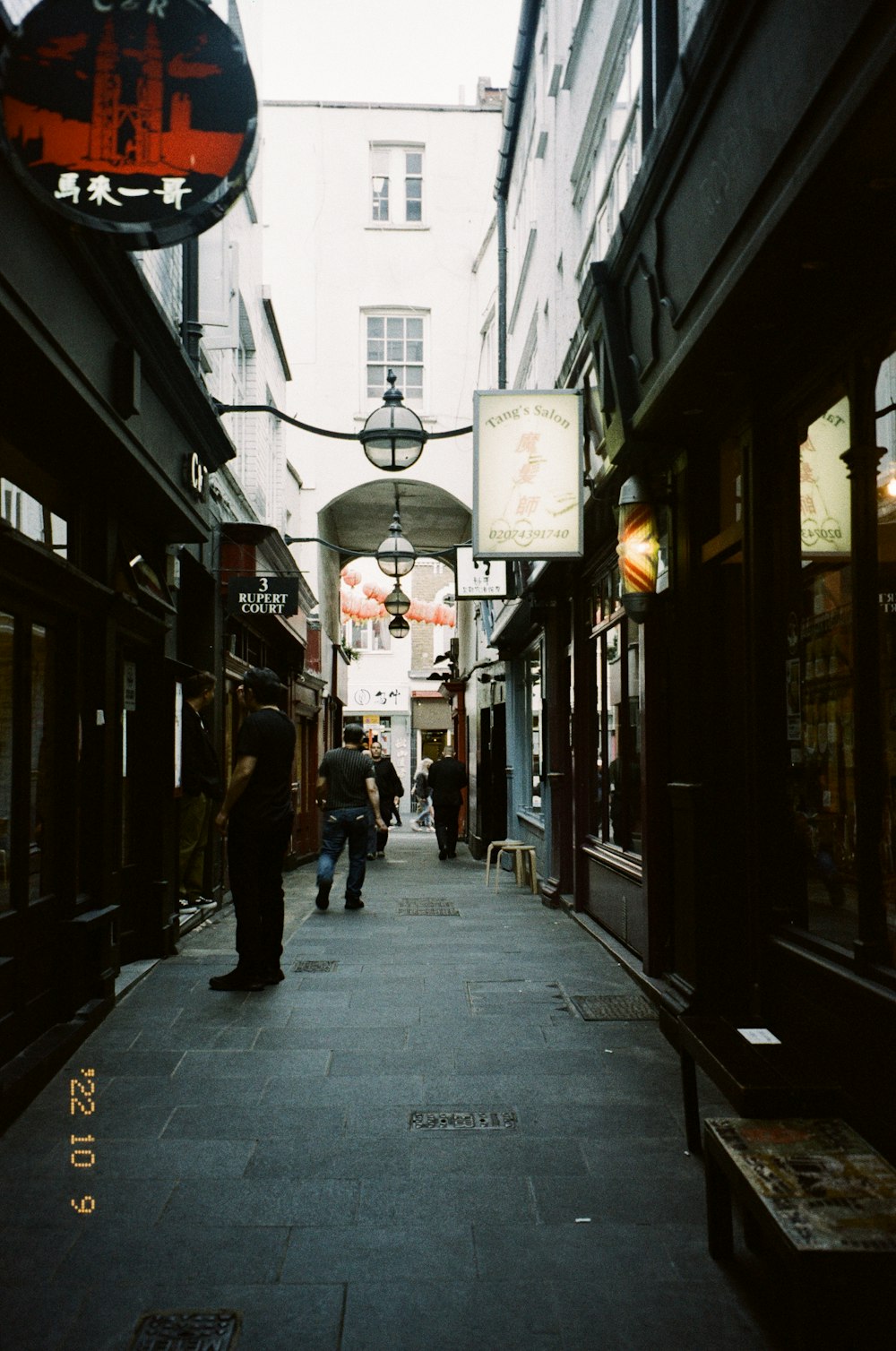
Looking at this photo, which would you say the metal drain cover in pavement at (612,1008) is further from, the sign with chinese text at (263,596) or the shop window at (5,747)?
the sign with chinese text at (263,596)

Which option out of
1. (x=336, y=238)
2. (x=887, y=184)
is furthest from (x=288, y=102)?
(x=887, y=184)

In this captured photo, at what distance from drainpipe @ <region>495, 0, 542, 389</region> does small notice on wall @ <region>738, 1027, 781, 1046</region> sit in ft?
42.8

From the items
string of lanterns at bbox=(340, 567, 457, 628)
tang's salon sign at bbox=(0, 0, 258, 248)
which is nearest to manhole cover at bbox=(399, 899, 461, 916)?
tang's salon sign at bbox=(0, 0, 258, 248)

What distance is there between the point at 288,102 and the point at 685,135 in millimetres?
20110

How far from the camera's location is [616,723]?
9.94 meters

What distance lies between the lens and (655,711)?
7984 mm

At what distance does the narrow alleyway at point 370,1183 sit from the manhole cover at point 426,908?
4355mm

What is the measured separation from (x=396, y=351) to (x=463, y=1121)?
19894mm

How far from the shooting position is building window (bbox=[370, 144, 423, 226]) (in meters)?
23.6

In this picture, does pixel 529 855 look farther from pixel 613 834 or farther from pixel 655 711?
pixel 655 711

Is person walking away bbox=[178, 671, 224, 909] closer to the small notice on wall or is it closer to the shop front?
the shop front

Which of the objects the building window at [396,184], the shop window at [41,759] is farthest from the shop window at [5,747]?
the building window at [396,184]

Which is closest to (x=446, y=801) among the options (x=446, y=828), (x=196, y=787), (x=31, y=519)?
(x=446, y=828)

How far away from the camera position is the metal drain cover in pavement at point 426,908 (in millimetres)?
12383
